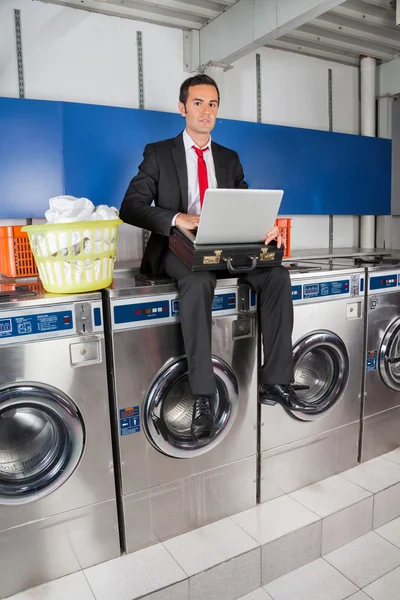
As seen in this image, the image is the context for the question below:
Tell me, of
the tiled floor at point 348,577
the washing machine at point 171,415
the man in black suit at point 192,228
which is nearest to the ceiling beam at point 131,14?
the man in black suit at point 192,228

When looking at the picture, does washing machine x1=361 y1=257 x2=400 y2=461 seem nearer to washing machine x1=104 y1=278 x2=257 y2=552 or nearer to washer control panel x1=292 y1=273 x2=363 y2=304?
washer control panel x1=292 y1=273 x2=363 y2=304

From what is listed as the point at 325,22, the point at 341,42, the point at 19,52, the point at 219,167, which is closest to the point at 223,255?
the point at 219,167

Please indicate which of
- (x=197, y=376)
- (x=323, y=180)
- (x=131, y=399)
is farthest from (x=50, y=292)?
(x=323, y=180)

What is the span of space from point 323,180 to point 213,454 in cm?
269

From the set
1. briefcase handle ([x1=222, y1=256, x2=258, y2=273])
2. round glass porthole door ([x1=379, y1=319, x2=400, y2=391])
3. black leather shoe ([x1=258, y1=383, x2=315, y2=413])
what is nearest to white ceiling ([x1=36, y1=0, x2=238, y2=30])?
briefcase handle ([x1=222, y1=256, x2=258, y2=273])

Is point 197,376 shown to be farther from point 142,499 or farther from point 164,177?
point 164,177

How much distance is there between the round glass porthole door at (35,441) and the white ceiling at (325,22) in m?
2.37

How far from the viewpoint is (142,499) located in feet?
7.23

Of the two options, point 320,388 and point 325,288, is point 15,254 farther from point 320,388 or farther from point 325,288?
point 320,388

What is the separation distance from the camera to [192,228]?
2133 mm

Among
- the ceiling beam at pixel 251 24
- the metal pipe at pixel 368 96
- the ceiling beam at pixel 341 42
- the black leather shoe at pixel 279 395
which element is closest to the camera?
the black leather shoe at pixel 279 395

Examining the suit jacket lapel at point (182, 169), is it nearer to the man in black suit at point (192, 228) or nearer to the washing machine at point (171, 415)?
the man in black suit at point (192, 228)

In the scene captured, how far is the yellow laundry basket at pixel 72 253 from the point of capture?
6.29ft

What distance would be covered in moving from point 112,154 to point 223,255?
4.67 feet
